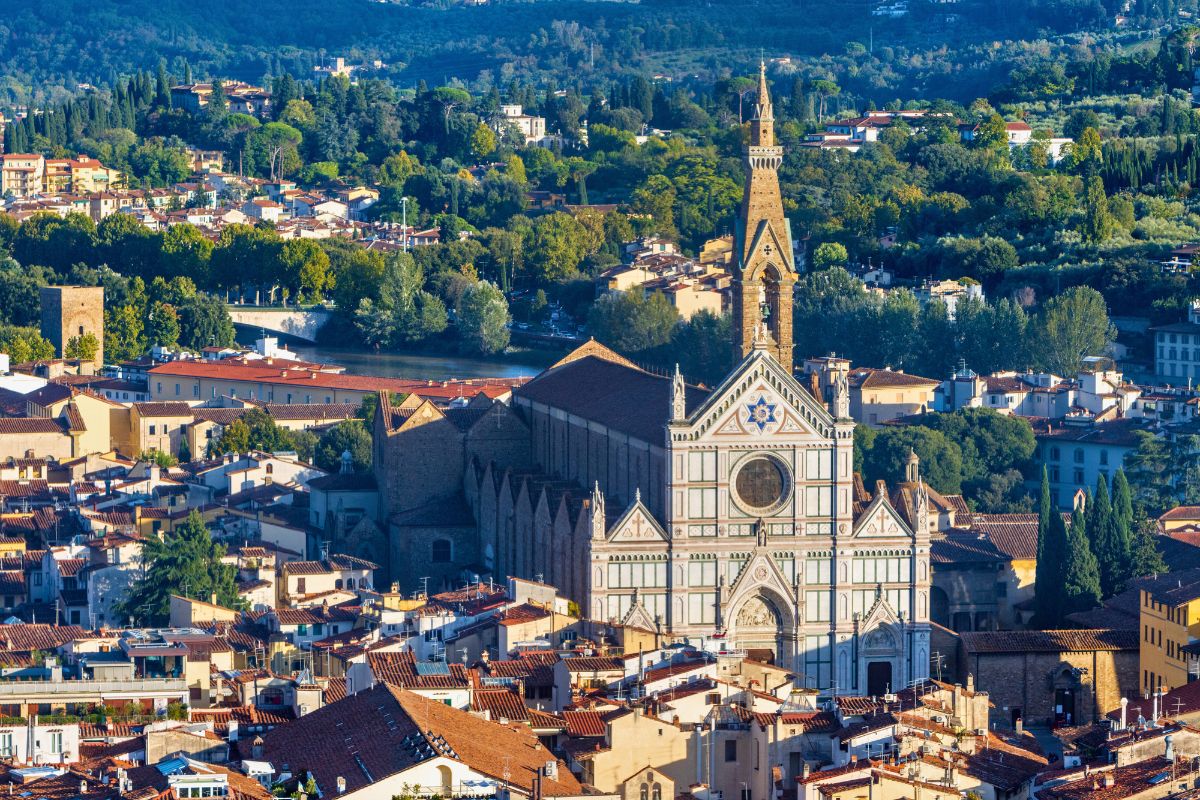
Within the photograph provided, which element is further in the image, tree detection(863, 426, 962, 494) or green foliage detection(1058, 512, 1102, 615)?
tree detection(863, 426, 962, 494)

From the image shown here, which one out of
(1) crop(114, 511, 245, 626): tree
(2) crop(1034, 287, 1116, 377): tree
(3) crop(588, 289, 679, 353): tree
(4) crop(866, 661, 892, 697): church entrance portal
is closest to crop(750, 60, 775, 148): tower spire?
(4) crop(866, 661, 892, 697): church entrance portal

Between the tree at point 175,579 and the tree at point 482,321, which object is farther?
the tree at point 482,321

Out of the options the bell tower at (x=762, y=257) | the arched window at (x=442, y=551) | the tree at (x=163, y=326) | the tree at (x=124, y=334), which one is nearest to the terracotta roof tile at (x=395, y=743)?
the bell tower at (x=762, y=257)

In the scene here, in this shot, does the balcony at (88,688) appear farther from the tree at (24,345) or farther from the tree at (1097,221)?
the tree at (1097,221)

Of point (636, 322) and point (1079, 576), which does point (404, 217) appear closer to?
point (636, 322)

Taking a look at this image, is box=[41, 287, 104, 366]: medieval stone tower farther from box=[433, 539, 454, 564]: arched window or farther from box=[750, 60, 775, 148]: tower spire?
box=[750, 60, 775, 148]: tower spire

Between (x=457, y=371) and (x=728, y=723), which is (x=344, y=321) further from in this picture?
(x=728, y=723)

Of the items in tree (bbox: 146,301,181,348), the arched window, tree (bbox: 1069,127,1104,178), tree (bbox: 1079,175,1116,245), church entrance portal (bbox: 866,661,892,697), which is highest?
tree (bbox: 1069,127,1104,178)
